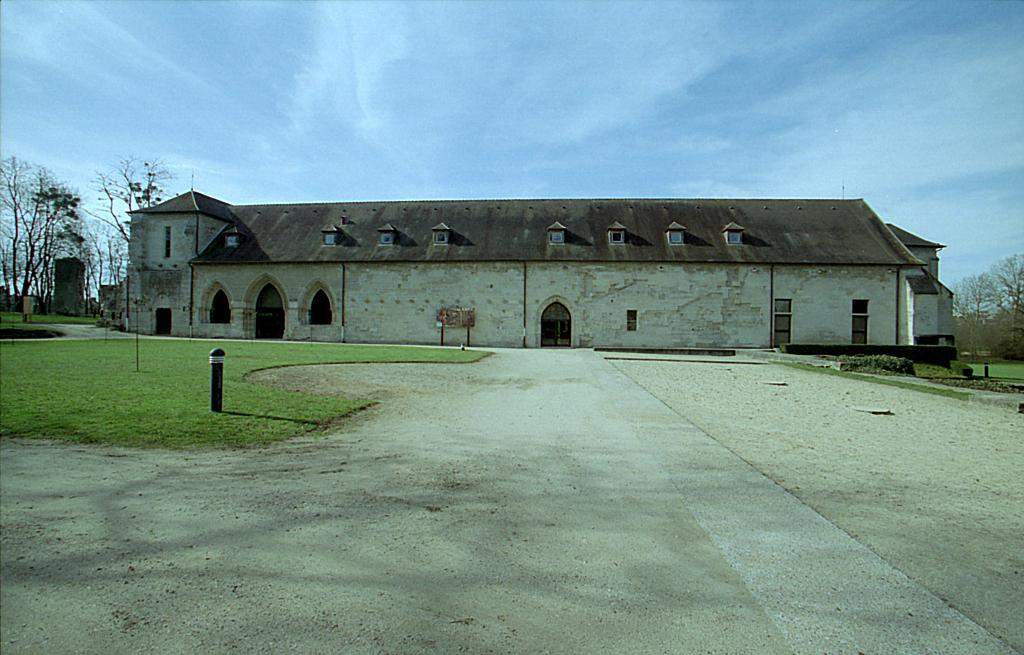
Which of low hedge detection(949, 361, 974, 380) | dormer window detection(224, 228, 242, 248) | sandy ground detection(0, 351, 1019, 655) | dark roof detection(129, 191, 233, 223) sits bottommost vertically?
low hedge detection(949, 361, 974, 380)

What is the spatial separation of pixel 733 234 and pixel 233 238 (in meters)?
32.1

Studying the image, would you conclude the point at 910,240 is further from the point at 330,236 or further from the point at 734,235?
the point at 330,236

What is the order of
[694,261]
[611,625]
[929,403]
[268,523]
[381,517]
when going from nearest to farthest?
[611,625] → [268,523] → [381,517] → [929,403] → [694,261]

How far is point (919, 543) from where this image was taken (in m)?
3.65

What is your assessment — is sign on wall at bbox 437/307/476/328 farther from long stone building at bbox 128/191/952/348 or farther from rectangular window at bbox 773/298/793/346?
rectangular window at bbox 773/298/793/346

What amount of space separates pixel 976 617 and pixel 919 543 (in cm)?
105

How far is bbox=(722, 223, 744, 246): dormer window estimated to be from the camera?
109 feet

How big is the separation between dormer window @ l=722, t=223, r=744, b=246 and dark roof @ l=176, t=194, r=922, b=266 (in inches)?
16.6

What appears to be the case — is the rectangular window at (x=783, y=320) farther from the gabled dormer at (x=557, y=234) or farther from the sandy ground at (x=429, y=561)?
the sandy ground at (x=429, y=561)

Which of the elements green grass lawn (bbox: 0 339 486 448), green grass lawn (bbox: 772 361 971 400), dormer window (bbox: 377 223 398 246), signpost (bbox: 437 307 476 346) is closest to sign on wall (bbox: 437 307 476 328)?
signpost (bbox: 437 307 476 346)

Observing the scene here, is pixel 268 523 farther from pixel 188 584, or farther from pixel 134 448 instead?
pixel 134 448

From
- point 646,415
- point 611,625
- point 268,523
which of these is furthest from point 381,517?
point 646,415

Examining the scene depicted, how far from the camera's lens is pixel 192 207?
35750 mm

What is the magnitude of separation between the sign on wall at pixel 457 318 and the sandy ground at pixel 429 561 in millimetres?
27218
